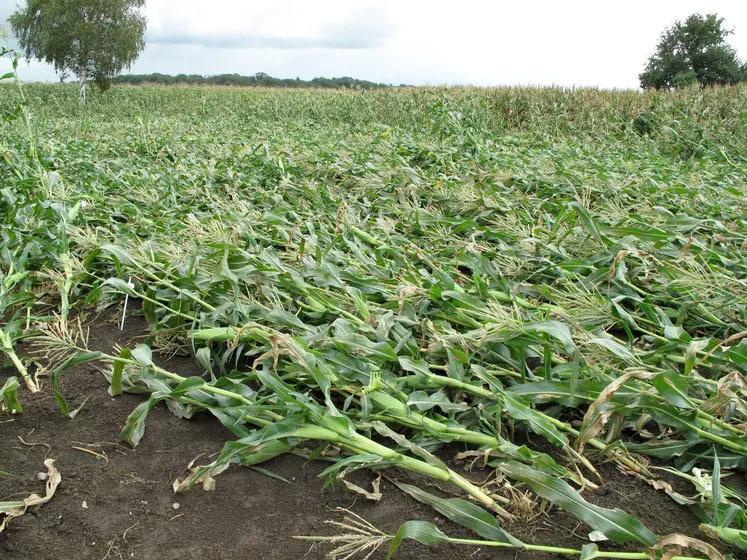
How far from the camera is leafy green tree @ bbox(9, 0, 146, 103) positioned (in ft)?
98.5

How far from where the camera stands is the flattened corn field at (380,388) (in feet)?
5.82

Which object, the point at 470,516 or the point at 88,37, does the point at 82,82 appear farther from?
the point at 470,516

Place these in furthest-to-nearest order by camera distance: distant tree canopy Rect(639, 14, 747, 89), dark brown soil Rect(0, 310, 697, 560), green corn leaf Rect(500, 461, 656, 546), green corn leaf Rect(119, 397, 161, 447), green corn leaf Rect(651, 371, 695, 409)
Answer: distant tree canopy Rect(639, 14, 747, 89) → green corn leaf Rect(119, 397, 161, 447) → green corn leaf Rect(651, 371, 695, 409) → dark brown soil Rect(0, 310, 697, 560) → green corn leaf Rect(500, 461, 656, 546)

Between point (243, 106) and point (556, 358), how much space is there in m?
21.8

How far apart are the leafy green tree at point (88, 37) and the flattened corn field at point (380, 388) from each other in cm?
3004

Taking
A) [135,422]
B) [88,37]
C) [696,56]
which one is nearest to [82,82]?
[88,37]

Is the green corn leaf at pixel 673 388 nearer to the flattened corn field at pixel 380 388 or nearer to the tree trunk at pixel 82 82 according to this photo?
the flattened corn field at pixel 380 388

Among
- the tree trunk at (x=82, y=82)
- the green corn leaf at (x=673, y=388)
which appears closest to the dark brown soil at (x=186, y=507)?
the green corn leaf at (x=673, y=388)

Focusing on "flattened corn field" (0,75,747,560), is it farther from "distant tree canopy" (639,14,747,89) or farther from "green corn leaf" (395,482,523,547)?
"distant tree canopy" (639,14,747,89)

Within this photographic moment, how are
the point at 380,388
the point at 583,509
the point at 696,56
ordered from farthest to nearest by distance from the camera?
the point at 696,56, the point at 380,388, the point at 583,509

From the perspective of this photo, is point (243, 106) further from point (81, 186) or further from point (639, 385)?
point (639, 385)

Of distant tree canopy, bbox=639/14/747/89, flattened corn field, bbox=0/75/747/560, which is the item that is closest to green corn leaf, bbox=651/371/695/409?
flattened corn field, bbox=0/75/747/560

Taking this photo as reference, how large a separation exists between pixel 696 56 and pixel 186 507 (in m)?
59.4

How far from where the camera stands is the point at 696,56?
50406 mm
